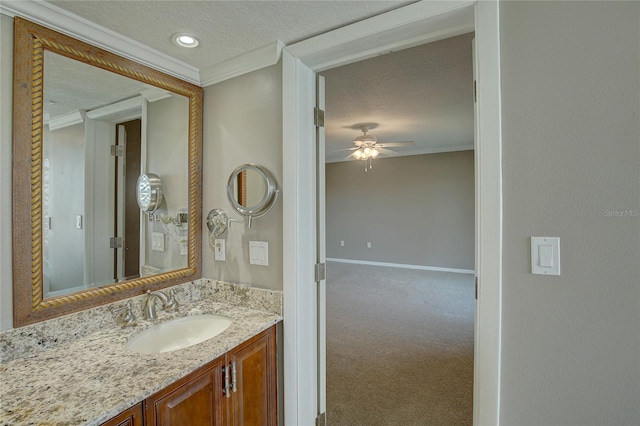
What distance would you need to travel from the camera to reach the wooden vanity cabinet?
98 centimetres

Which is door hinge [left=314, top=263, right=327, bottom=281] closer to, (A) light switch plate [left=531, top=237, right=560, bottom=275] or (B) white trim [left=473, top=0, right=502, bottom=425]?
(B) white trim [left=473, top=0, right=502, bottom=425]

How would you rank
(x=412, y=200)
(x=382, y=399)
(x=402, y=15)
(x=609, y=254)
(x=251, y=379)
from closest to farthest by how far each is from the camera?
(x=609, y=254)
(x=402, y=15)
(x=251, y=379)
(x=382, y=399)
(x=412, y=200)

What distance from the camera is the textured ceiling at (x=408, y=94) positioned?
2.20m

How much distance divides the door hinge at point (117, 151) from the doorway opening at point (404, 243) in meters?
1.68

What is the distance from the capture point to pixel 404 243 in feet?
21.1

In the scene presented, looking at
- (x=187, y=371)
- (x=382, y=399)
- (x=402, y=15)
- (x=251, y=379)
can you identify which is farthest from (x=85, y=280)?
(x=382, y=399)

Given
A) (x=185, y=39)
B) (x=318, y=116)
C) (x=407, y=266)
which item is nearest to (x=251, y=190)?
(x=318, y=116)

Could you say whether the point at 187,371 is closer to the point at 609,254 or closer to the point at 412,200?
the point at 609,254

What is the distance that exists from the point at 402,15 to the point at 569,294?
1.25 meters

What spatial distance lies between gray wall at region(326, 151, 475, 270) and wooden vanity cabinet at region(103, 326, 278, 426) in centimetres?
530

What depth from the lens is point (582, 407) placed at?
0.99m

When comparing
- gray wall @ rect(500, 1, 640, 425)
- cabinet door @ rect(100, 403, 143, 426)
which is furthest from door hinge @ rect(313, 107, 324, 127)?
cabinet door @ rect(100, 403, 143, 426)

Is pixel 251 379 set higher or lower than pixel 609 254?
lower

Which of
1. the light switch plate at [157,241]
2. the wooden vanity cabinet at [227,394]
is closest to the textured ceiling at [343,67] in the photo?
the light switch plate at [157,241]
